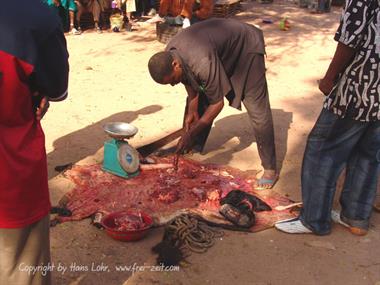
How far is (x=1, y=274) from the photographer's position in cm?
221

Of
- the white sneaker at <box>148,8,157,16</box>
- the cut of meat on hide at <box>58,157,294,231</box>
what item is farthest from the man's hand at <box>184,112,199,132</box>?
the white sneaker at <box>148,8,157,16</box>

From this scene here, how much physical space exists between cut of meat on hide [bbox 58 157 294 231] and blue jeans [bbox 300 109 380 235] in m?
0.35

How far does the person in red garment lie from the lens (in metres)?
1.90

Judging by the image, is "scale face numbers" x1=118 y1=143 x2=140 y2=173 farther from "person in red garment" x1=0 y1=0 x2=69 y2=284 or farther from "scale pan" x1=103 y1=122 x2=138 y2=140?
"person in red garment" x1=0 y1=0 x2=69 y2=284

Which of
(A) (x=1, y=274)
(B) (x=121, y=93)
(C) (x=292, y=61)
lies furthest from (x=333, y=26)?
(A) (x=1, y=274)

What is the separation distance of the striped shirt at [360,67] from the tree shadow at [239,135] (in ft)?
5.60

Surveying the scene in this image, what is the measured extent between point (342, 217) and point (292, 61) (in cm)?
565

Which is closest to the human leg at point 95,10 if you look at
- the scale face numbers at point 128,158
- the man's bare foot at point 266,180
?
the scale face numbers at point 128,158

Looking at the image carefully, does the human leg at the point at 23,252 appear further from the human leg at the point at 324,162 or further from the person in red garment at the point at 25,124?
the human leg at the point at 324,162

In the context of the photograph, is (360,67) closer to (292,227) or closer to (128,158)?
(292,227)

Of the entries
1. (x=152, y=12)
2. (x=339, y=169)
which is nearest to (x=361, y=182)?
(x=339, y=169)

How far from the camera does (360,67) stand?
129 inches

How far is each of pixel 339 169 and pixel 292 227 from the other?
610 mm

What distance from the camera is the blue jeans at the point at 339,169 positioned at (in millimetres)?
3557
